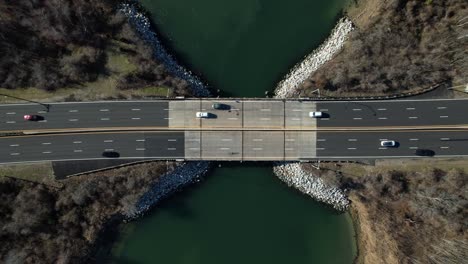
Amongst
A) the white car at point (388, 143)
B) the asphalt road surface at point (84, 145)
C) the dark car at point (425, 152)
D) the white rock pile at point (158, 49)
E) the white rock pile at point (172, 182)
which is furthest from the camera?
the white rock pile at point (158, 49)

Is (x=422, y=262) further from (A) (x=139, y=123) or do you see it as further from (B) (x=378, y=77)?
(A) (x=139, y=123)

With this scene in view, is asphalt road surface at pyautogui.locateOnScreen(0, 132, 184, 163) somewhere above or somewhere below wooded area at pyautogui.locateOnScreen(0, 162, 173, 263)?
above

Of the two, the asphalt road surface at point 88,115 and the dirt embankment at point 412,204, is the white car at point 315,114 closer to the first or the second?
the dirt embankment at point 412,204

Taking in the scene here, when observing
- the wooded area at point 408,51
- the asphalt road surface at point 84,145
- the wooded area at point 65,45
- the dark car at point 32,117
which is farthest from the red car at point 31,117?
the wooded area at point 408,51

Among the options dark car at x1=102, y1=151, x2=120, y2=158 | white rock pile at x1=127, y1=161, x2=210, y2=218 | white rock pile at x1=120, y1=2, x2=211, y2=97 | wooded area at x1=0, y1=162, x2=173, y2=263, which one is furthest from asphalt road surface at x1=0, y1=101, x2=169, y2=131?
white rock pile at x1=127, y1=161, x2=210, y2=218

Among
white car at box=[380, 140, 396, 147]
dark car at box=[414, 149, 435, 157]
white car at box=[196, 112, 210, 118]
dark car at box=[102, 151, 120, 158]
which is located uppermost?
white car at box=[196, 112, 210, 118]

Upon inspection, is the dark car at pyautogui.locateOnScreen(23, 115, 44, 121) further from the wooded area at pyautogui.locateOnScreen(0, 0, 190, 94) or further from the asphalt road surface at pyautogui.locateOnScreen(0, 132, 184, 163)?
the wooded area at pyautogui.locateOnScreen(0, 0, 190, 94)
